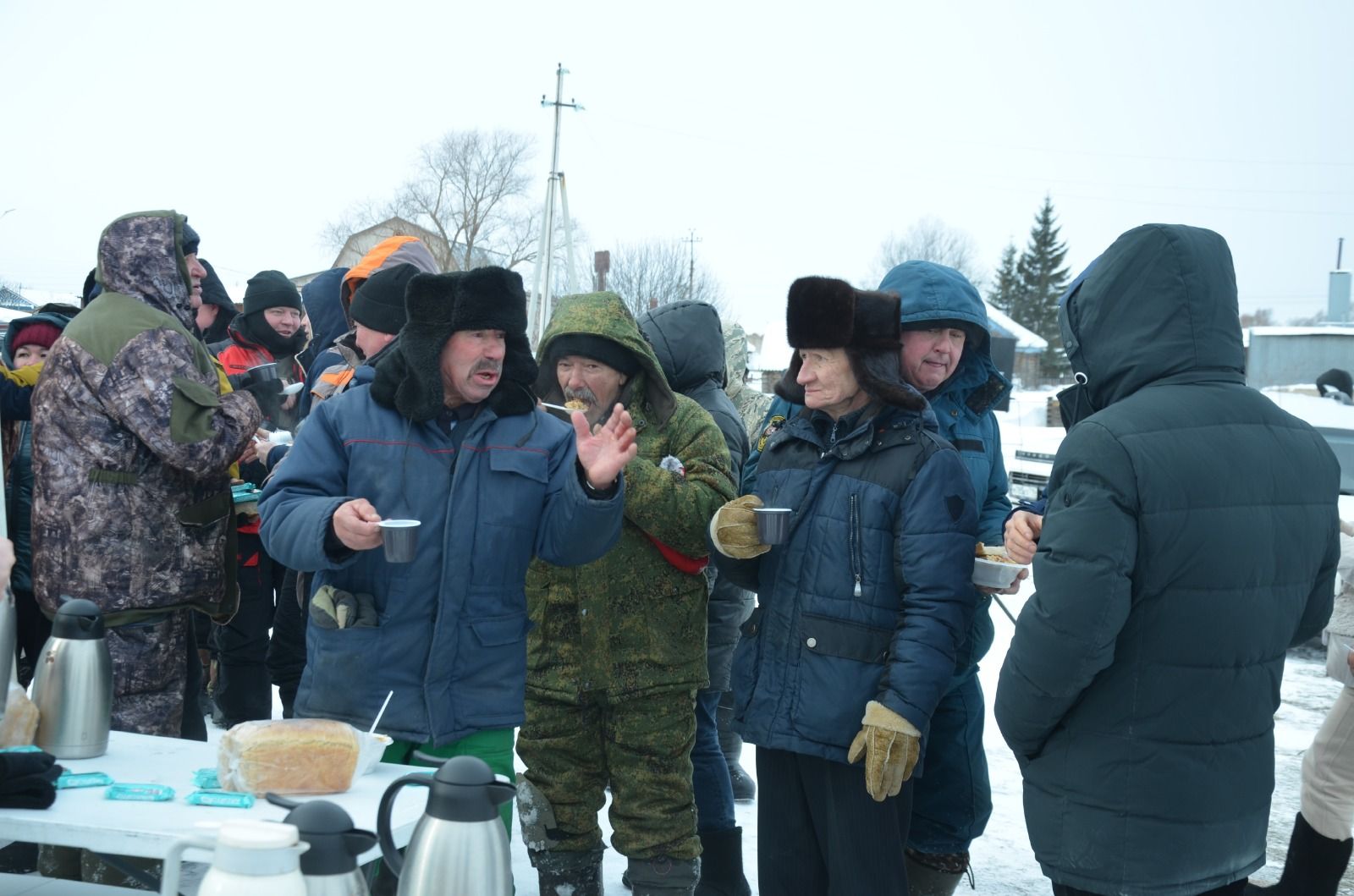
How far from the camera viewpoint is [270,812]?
2.15 meters

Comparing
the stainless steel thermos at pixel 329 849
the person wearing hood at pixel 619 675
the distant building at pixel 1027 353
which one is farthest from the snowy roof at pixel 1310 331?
the distant building at pixel 1027 353

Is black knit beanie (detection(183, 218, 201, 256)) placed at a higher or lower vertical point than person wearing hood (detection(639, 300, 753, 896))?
higher

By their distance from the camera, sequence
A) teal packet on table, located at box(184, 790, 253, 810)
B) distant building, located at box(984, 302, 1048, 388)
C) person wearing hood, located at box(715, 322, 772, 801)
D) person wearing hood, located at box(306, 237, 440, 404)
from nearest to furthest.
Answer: teal packet on table, located at box(184, 790, 253, 810) → person wearing hood, located at box(306, 237, 440, 404) → person wearing hood, located at box(715, 322, 772, 801) → distant building, located at box(984, 302, 1048, 388)

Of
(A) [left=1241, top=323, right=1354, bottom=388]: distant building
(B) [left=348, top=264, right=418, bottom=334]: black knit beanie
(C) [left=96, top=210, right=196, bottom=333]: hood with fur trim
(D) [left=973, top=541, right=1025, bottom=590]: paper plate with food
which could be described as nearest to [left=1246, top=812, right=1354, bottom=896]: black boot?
(D) [left=973, top=541, right=1025, bottom=590]: paper plate with food

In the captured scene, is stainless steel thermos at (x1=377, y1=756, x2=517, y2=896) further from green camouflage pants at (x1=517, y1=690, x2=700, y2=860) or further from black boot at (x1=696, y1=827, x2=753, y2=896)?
black boot at (x1=696, y1=827, x2=753, y2=896)

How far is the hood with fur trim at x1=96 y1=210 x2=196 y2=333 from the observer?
3.75 meters

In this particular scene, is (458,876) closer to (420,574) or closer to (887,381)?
(420,574)

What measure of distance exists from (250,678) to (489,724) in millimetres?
2629

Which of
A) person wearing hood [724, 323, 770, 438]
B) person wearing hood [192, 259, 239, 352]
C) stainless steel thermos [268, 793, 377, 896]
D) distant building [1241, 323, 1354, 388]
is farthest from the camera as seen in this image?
distant building [1241, 323, 1354, 388]

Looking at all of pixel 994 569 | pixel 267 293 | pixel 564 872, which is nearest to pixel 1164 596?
pixel 994 569

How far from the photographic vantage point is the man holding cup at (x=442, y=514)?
278 centimetres

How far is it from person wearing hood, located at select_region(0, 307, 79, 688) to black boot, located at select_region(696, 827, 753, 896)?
2348mm

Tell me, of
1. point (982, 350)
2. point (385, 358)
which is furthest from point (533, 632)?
point (982, 350)

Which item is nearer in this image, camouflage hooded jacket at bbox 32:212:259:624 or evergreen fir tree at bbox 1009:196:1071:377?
camouflage hooded jacket at bbox 32:212:259:624
